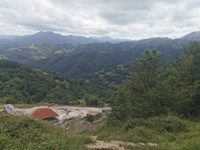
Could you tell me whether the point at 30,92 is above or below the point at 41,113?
below

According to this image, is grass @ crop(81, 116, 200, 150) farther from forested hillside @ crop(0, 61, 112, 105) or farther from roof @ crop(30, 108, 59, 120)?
forested hillside @ crop(0, 61, 112, 105)

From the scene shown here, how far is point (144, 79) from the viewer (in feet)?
55.8

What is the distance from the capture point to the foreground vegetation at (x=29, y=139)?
6.26 m

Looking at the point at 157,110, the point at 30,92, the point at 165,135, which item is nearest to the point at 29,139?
the point at 165,135

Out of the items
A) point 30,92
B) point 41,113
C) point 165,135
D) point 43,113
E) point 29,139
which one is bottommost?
point 30,92

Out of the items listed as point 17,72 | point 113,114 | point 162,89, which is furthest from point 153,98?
point 17,72

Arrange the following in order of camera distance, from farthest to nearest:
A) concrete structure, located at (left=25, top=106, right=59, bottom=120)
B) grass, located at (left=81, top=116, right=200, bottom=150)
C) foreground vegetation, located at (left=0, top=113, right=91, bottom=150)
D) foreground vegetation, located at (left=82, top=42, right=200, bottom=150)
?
concrete structure, located at (left=25, top=106, right=59, bottom=120) < foreground vegetation, located at (left=82, top=42, right=200, bottom=150) < grass, located at (left=81, top=116, right=200, bottom=150) < foreground vegetation, located at (left=0, top=113, right=91, bottom=150)

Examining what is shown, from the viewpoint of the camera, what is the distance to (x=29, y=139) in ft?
23.0

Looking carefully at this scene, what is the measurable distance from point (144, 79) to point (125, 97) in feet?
17.3

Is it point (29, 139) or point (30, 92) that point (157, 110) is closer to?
point (29, 139)

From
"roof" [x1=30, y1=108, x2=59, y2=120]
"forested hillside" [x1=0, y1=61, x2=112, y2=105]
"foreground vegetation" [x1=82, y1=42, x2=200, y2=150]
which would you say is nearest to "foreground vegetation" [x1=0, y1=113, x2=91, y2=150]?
"foreground vegetation" [x1=82, y1=42, x2=200, y2=150]

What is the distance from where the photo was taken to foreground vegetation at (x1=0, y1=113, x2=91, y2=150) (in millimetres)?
6262

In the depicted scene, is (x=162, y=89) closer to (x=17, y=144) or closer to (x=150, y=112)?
(x=150, y=112)

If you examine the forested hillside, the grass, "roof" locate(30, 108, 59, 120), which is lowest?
the forested hillside
